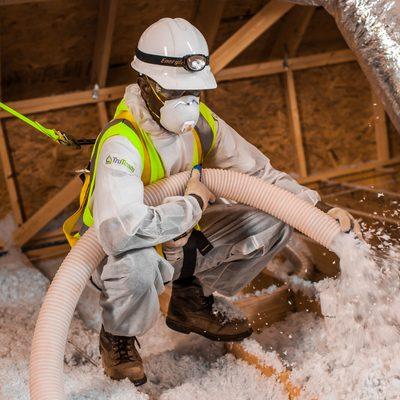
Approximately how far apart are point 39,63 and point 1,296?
1.45 metres

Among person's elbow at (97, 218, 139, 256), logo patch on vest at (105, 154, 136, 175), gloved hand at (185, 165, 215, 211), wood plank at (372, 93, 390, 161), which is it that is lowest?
wood plank at (372, 93, 390, 161)

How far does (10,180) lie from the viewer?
4.38 m

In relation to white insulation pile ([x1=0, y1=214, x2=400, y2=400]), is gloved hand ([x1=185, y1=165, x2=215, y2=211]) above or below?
above

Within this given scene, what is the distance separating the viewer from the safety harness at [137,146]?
2.48 m

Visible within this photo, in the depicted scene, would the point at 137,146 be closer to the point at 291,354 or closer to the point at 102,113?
the point at 291,354

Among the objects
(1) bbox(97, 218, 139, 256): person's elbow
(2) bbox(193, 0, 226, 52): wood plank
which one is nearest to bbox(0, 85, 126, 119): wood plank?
(2) bbox(193, 0, 226, 52): wood plank

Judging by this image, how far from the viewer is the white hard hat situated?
8.04ft

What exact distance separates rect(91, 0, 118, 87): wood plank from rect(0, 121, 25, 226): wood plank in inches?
26.0

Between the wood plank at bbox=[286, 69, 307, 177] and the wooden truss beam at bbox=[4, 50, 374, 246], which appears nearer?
the wooden truss beam at bbox=[4, 50, 374, 246]

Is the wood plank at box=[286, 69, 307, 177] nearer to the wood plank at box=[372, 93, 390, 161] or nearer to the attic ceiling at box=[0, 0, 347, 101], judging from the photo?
the attic ceiling at box=[0, 0, 347, 101]

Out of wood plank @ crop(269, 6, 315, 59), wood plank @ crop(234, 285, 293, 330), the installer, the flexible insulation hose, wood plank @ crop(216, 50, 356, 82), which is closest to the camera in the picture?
the flexible insulation hose

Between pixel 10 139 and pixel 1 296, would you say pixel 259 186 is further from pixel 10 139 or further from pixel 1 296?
pixel 10 139

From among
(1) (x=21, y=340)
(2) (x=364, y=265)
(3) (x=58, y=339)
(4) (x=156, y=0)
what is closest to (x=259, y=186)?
(2) (x=364, y=265)

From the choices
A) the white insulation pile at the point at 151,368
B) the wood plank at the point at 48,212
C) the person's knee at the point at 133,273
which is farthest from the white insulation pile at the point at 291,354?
the wood plank at the point at 48,212
